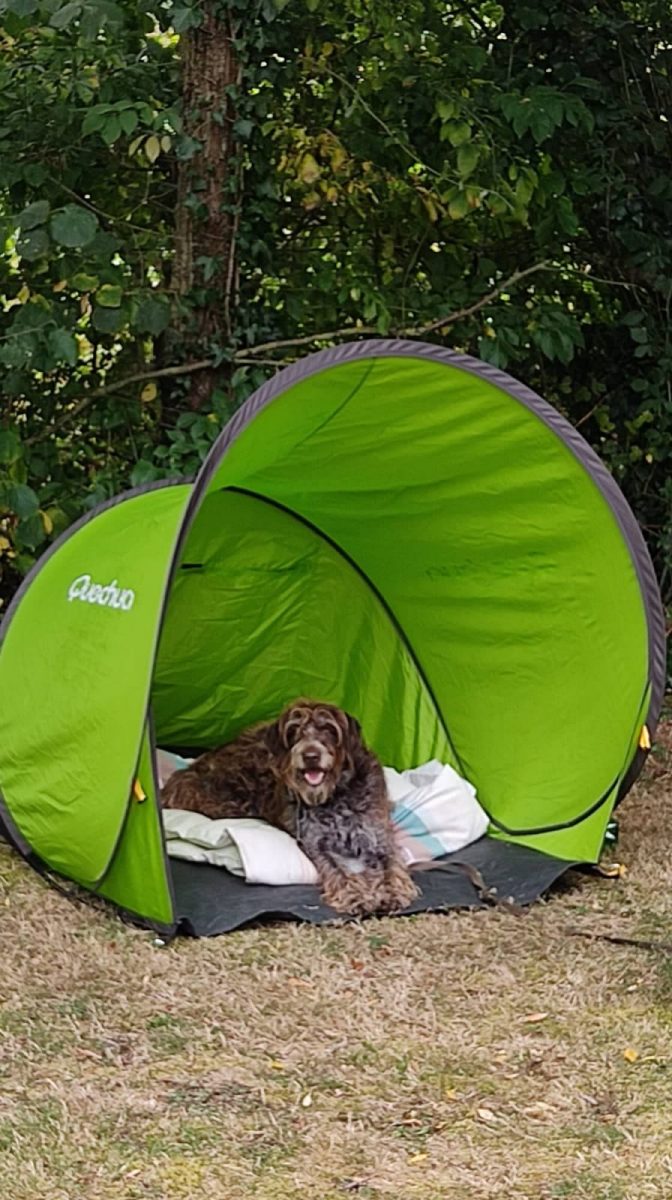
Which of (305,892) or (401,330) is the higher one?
(401,330)

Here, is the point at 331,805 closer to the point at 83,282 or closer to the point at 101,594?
the point at 101,594

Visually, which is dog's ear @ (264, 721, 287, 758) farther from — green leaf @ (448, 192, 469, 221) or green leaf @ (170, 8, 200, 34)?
green leaf @ (170, 8, 200, 34)

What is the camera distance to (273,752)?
17.3 feet

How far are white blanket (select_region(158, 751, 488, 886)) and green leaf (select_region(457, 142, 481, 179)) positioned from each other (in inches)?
94.9

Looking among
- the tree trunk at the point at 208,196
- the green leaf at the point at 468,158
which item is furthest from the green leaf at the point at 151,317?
the green leaf at the point at 468,158

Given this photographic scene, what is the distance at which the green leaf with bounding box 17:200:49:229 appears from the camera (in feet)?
18.6

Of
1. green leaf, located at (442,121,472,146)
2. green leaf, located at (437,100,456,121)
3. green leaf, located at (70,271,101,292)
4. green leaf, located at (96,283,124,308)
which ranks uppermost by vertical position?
green leaf, located at (437,100,456,121)

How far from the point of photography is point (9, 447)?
19.9ft

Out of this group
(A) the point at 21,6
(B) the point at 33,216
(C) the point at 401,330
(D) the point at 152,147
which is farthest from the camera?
(C) the point at 401,330

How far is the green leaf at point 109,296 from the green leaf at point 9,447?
2.05 ft

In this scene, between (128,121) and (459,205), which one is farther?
(459,205)

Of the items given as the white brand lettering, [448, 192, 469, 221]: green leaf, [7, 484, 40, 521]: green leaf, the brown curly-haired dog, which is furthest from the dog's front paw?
[448, 192, 469, 221]: green leaf

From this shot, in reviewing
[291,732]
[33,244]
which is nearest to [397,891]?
[291,732]

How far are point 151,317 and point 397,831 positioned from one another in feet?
7.72
